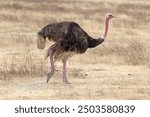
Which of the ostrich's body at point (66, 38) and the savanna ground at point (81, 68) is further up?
the ostrich's body at point (66, 38)

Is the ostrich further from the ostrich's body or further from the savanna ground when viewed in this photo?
the savanna ground

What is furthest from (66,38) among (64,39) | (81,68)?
(81,68)

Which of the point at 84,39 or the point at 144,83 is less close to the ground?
the point at 84,39

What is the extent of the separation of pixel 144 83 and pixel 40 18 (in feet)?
53.8

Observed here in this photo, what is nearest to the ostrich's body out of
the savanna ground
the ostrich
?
the ostrich

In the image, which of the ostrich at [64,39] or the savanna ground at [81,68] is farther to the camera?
the ostrich at [64,39]

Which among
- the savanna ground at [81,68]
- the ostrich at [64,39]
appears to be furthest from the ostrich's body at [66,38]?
the savanna ground at [81,68]

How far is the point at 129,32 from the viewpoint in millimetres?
25938

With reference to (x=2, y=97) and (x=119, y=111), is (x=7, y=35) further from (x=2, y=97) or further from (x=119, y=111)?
(x=119, y=111)

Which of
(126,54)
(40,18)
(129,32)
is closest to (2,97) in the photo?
(126,54)

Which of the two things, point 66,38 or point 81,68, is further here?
point 81,68

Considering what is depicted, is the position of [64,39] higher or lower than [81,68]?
higher

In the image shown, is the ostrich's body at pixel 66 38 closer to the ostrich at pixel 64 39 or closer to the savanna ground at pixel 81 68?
the ostrich at pixel 64 39

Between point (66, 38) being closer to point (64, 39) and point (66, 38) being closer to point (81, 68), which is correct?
point (64, 39)
